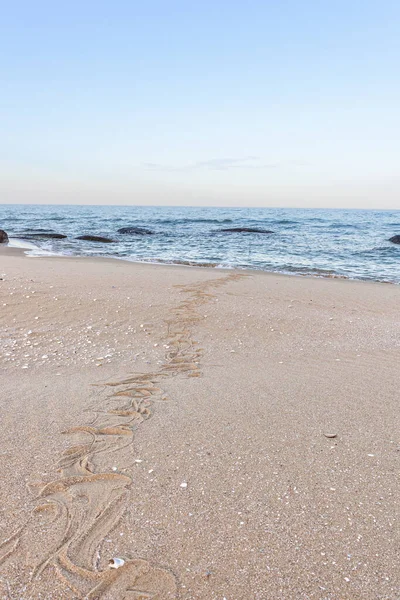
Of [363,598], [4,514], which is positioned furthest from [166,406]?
[363,598]

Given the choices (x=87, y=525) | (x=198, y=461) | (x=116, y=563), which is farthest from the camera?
(x=198, y=461)

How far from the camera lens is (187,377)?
16.5 ft

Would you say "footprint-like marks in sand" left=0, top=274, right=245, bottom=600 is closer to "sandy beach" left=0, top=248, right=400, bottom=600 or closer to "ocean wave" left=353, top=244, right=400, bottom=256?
"sandy beach" left=0, top=248, right=400, bottom=600

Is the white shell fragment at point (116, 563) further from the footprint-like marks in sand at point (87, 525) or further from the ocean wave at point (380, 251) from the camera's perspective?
the ocean wave at point (380, 251)

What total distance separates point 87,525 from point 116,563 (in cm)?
35

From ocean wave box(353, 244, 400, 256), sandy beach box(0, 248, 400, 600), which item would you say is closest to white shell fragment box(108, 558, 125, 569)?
sandy beach box(0, 248, 400, 600)

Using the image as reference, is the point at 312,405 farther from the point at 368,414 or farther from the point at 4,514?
the point at 4,514

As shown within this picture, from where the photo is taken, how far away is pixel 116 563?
224 centimetres

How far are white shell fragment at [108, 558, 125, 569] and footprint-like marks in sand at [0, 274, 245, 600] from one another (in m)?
0.02

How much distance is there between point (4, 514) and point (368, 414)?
3051 millimetres

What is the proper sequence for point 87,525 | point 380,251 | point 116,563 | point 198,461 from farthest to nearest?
point 380,251 < point 198,461 < point 87,525 < point 116,563

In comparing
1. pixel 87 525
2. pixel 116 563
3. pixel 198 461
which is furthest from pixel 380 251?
pixel 116 563

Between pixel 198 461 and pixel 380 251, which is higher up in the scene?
pixel 380 251

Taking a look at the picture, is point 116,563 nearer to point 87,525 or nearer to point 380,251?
point 87,525
